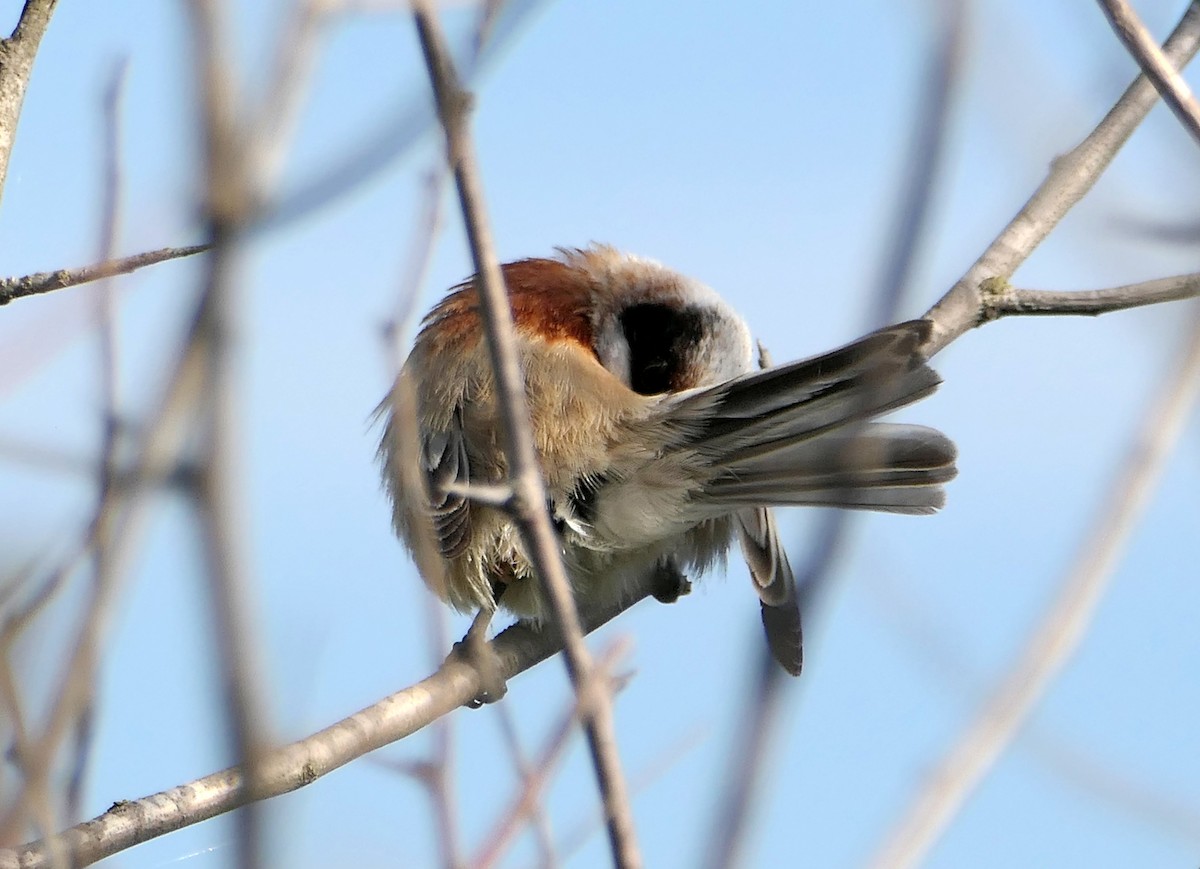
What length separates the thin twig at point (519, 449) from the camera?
3.79 feet

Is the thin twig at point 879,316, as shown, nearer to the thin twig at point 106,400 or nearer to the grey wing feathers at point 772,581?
the thin twig at point 106,400

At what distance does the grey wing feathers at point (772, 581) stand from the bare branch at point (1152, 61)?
80.5 inches

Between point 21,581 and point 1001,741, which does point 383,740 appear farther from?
point 1001,741

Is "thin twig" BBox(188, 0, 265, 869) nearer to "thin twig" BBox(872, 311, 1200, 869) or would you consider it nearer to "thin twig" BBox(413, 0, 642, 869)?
"thin twig" BBox(413, 0, 642, 869)

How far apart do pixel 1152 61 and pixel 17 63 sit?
5.95 feet

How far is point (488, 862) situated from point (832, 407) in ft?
3.73

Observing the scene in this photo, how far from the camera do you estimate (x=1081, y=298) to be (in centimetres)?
273

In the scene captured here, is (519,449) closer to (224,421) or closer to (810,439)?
(224,421)

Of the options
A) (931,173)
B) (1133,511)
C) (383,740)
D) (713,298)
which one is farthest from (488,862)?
(713,298)

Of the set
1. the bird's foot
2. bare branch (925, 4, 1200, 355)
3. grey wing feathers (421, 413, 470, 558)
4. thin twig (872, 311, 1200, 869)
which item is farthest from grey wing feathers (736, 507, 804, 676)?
thin twig (872, 311, 1200, 869)

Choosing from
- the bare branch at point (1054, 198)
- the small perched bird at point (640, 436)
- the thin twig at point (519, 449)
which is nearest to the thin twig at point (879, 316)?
the thin twig at point (519, 449)

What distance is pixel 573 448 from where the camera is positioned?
3408 millimetres

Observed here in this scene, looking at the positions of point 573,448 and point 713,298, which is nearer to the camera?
point 573,448

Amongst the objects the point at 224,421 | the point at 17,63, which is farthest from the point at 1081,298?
the point at 224,421
